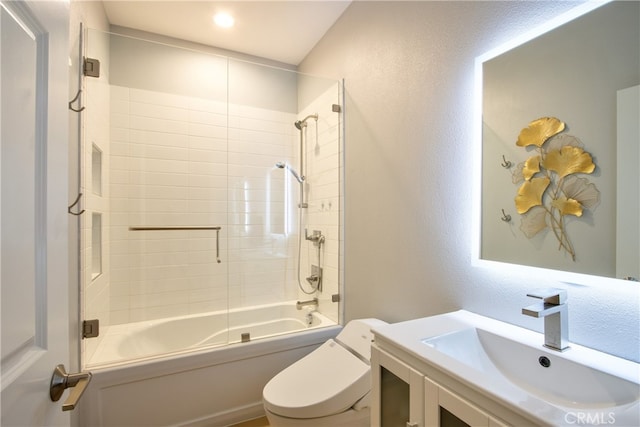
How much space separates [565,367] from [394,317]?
93 cm

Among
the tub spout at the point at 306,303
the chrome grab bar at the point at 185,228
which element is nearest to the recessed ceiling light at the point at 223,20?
the chrome grab bar at the point at 185,228

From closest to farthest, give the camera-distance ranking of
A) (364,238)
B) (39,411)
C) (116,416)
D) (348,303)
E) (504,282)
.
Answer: (39,411)
(504,282)
(116,416)
(364,238)
(348,303)

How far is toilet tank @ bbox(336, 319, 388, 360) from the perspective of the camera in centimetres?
165

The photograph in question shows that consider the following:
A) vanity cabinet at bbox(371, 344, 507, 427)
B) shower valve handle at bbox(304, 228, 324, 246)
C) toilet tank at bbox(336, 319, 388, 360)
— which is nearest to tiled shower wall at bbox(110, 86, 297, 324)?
shower valve handle at bbox(304, 228, 324, 246)

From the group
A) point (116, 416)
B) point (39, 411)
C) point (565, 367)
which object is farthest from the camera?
point (116, 416)

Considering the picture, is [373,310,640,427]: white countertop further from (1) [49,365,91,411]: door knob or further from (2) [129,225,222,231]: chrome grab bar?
(2) [129,225,222,231]: chrome grab bar

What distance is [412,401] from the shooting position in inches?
35.1

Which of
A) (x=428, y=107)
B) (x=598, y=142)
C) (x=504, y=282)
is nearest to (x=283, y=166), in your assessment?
(x=428, y=107)

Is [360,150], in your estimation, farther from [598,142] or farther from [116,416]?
[116,416]

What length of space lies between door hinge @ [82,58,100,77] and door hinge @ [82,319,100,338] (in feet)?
4.69

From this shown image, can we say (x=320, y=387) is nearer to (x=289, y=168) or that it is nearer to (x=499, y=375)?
(x=499, y=375)

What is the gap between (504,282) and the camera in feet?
3.74

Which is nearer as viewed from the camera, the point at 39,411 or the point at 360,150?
the point at 39,411

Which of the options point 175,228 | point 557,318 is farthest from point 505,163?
point 175,228
